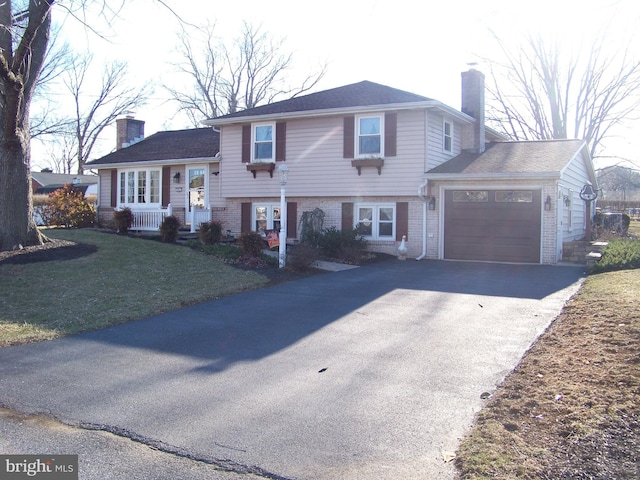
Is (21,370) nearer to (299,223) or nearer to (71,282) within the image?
(71,282)

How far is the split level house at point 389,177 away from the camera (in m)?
17.5

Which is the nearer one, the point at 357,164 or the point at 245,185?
the point at 357,164

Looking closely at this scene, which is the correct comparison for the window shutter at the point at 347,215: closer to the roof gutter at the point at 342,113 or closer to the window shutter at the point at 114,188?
the roof gutter at the point at 342,113

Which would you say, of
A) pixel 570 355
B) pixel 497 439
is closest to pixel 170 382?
pixel 497 439

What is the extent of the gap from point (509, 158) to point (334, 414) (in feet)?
51.3

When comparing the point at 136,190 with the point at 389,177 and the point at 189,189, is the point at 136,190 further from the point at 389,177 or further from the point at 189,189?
the point at 389,177

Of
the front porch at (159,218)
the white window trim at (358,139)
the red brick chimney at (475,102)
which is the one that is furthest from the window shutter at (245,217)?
the red brick chimney at (475,102)

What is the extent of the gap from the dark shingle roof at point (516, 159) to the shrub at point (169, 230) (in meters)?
8.53

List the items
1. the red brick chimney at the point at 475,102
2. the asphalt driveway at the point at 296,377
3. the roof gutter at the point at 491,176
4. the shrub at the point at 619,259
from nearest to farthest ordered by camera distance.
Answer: the asphalt driveway at the point at 296,377, the shrub at the point at 619,259, the roof gutter at the point at 491,176, the red brick chimney at the point at 475,102

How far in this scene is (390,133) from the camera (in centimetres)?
1861

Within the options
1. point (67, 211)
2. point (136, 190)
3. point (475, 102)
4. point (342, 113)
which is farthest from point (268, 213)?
point (67, 211)

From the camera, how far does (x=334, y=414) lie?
5.19 meters

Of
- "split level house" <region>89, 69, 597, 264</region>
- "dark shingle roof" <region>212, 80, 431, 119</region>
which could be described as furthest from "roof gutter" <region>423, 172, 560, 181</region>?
"dark shingle roof" <region>212, 80, 431, 119</region>

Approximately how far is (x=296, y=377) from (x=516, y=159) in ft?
47.8
